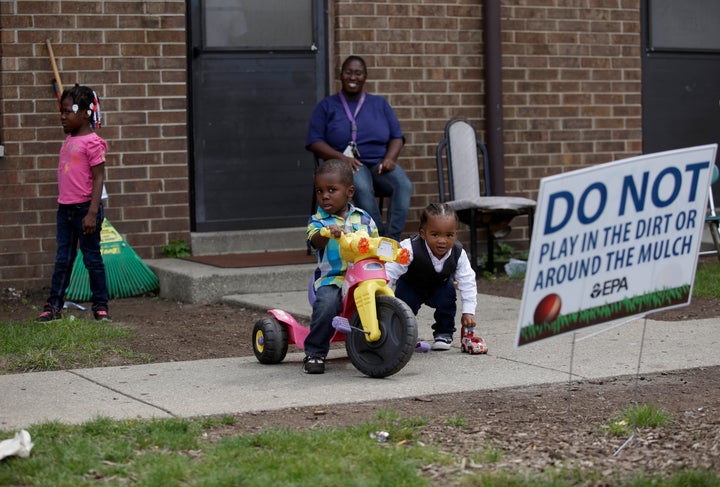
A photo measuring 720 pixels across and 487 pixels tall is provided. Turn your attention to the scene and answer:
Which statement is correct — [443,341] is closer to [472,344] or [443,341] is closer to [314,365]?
[472,344]

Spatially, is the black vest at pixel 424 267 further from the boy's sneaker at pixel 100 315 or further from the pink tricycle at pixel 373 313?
the boy's sneaker at pixel 100 315

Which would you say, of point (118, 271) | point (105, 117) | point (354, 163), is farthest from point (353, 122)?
point (118, 271)

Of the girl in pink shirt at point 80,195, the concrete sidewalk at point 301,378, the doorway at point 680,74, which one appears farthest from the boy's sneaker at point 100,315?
the doorway at point 680,74

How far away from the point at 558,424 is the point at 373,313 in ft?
4.33

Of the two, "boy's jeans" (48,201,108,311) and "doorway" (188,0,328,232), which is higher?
"doorway" (188,0,328,232)

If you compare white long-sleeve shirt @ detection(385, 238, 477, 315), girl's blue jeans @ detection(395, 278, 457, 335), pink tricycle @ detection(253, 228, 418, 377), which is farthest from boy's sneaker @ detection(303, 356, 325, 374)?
girl's blue jeans @ detection(395, 278, 457, 335)

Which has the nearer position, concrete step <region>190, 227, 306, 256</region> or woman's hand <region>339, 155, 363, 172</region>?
woman's hand <region>339, 155, 363, 172</region>

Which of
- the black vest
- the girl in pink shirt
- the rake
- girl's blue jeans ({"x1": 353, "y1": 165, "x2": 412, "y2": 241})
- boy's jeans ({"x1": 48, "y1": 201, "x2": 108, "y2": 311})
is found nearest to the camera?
the black vest

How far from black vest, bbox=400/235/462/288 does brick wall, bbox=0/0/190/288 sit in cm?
419

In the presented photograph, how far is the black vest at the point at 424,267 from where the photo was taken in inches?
262

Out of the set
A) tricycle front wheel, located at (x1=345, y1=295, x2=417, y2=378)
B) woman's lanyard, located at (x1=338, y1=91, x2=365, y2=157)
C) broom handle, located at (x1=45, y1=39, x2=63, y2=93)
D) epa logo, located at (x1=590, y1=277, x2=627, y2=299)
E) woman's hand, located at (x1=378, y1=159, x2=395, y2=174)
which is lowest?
tricycle front wheel, located at (x1=345, y1=295, x2=417, y2=378)

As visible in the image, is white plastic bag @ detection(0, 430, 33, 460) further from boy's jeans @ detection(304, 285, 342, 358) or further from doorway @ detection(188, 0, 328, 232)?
doorway @ detection(188, 0, 328, 232)

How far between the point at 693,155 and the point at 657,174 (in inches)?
7.8

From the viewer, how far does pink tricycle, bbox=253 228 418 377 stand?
6.04m
